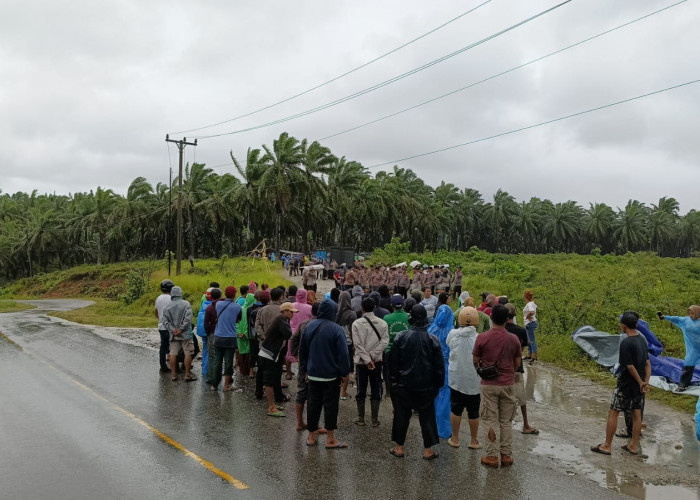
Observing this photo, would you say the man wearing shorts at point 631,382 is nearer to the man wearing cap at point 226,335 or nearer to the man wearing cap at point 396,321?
the man wearing cap at point 396,321

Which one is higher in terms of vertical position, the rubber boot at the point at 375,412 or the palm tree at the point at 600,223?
the palm tree at the point at 600,223

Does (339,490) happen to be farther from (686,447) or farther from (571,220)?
(571,220)

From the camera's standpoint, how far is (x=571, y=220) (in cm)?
10012

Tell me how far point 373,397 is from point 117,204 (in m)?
63.5

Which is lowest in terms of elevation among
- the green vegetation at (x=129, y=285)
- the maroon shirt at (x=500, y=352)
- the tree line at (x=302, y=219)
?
the green vegetation at (x=129, y=285)

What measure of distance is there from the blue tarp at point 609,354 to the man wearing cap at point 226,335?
7485mm

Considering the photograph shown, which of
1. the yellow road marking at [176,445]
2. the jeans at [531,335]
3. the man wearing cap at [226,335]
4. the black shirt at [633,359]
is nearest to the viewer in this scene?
the yellow road marking at [176,445]

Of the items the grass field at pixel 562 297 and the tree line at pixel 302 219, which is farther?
the tree line at pixel 302 219

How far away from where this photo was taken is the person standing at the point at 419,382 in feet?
21.0

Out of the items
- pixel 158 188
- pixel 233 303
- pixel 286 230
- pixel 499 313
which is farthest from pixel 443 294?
pixel 158 188

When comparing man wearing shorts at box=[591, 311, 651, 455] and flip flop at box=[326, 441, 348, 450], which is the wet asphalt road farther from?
man wearing shorts at box=[591, 311, 651, 455]

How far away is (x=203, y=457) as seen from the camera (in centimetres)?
625

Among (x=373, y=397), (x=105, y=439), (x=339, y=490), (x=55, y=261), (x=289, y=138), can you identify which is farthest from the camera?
(x=55, y=261)

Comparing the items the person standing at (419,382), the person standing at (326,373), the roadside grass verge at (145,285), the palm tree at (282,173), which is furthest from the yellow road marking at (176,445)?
the palm tree at (282,173)
